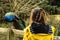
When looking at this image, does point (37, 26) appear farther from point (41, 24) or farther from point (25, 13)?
point (25, 13)

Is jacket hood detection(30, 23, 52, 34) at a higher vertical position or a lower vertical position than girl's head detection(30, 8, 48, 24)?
lower

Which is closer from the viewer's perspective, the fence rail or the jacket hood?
the jacket hood

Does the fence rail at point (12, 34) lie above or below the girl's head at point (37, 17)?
below

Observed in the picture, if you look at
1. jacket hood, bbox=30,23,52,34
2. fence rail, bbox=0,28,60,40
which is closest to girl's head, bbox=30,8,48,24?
jacket hood, bbox=30,23,52,34

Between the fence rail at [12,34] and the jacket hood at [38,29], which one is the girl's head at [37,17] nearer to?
the jacket hood at [38,29]

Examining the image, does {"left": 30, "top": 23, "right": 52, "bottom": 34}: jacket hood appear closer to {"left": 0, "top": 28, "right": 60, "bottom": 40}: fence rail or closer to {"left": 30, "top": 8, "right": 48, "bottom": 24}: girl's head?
{"left": 30, "top": 8, "right": 48, "bottom": 24}: girl's head

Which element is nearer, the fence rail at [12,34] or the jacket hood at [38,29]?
the jacket hood at [38,29]

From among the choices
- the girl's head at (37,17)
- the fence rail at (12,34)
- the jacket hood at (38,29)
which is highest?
the girl's head at (37,17)

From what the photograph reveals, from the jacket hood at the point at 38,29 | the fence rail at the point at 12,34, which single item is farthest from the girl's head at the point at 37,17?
the fence rail at the point at 12,34

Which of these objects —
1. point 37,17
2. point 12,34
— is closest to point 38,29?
point 37,17

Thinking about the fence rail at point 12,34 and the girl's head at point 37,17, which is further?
the fence rail at point 12,34

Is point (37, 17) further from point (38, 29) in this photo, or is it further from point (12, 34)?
point (12, 34)

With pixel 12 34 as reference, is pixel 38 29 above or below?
above

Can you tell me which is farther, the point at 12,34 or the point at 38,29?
the point at 12,34
